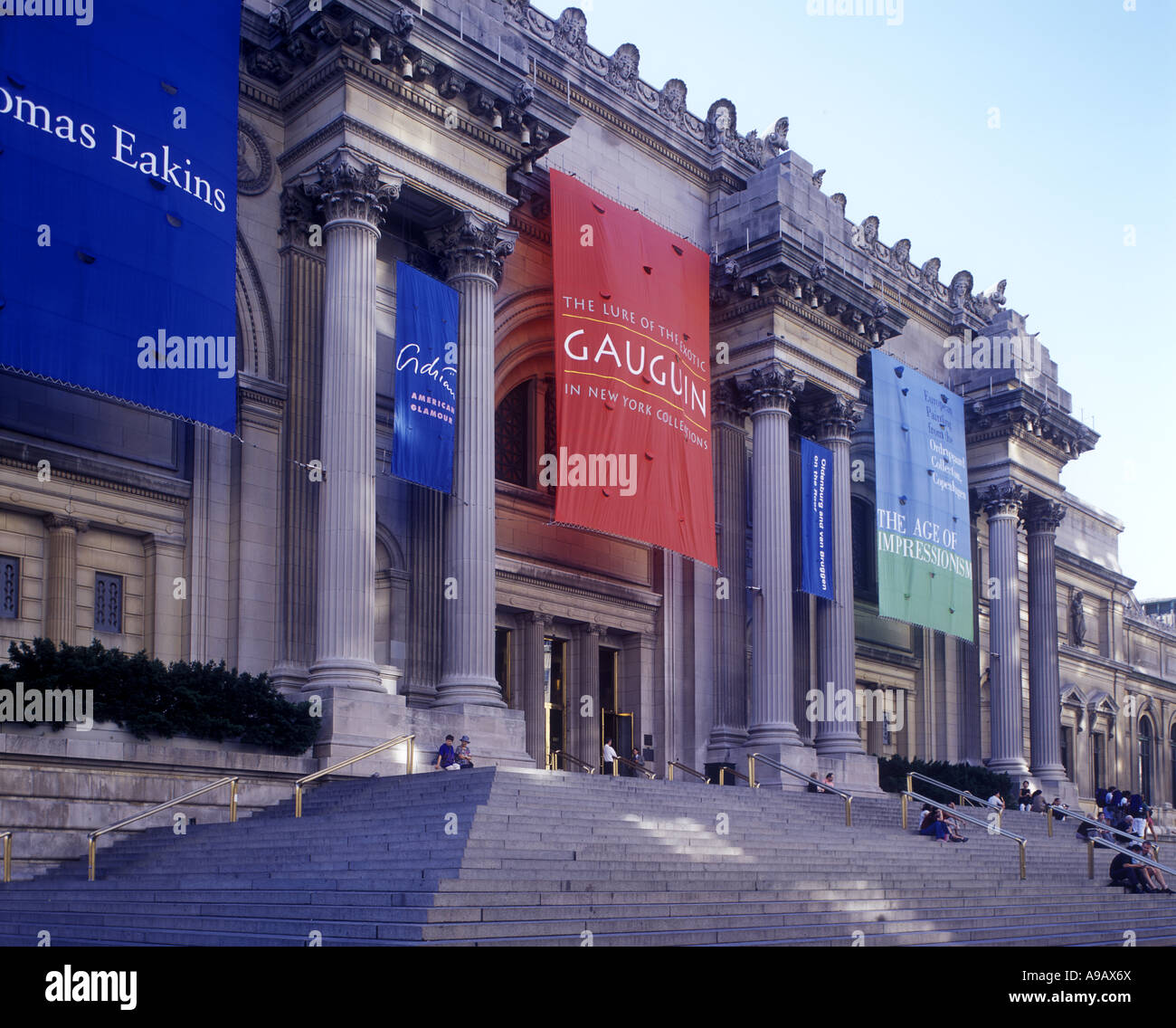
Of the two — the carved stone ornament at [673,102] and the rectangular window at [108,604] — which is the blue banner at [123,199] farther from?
the carved stone ornament at [673,102]

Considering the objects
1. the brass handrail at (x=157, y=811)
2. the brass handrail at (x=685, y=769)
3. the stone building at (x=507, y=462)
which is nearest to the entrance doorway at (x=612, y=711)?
the stone building at (x=507, y=462)

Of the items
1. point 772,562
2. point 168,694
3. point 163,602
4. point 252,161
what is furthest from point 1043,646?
point 168,694

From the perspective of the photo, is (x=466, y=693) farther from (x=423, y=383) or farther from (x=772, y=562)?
(x=772, y=562)

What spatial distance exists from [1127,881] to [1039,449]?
77.9 feet

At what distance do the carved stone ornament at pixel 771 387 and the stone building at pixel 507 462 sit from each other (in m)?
0.09

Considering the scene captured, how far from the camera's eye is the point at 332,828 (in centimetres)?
1881

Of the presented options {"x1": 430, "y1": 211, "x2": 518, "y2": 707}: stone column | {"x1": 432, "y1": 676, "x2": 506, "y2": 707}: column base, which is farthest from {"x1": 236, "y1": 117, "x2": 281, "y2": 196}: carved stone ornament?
{"x1": 432, "y1": 676, "x2": 506, "y2": 707}: column base

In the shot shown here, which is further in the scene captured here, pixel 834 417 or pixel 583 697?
pixel 834 417

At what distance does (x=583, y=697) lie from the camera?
3294 centimetres

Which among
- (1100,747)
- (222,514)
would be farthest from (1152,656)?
(222,514)

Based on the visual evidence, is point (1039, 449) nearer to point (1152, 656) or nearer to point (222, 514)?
point (1152, 656)

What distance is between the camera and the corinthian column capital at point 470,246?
90.3 feet

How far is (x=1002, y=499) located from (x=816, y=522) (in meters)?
12.3

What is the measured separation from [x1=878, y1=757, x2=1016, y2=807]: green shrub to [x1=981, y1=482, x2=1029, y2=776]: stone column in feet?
7.78
